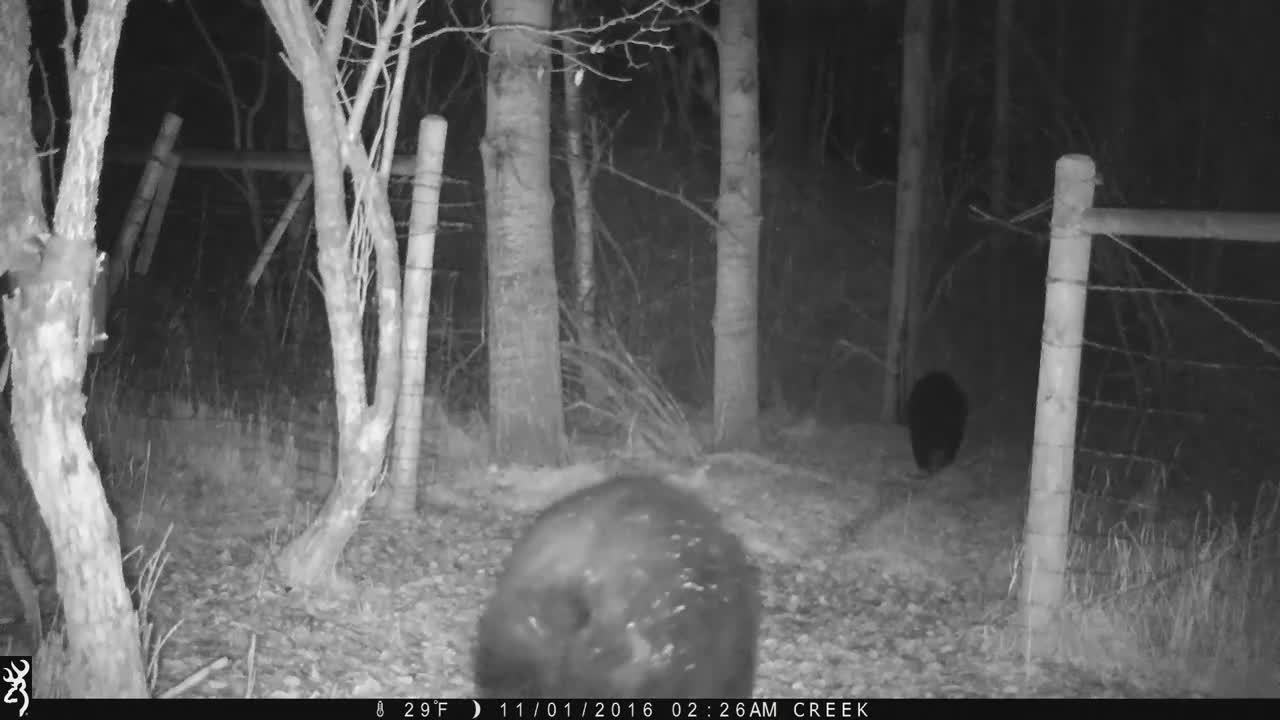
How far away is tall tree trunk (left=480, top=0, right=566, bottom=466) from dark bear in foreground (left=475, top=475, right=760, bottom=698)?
1.06 meters

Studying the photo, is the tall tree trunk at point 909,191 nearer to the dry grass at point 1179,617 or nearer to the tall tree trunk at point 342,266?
the dry grass at point 1179,617

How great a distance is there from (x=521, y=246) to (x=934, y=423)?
4.68 m

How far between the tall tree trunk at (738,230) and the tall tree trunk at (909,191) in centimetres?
336

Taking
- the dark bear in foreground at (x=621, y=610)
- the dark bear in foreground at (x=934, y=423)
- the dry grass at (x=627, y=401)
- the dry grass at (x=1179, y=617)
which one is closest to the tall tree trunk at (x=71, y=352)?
the dark bear in foreground at (x=621, y=610)

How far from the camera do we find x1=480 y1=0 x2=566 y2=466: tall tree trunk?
8375 millimetres

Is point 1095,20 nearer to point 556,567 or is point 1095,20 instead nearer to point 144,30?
point 144,30

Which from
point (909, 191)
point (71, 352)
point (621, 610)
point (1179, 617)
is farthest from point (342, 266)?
point (909, 191)

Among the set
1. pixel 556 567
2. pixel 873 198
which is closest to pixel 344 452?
pixel 556 567

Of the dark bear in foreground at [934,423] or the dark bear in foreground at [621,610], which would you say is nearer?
the dark bear in foreground at [621,610]

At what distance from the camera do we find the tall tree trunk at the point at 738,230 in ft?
30.7
